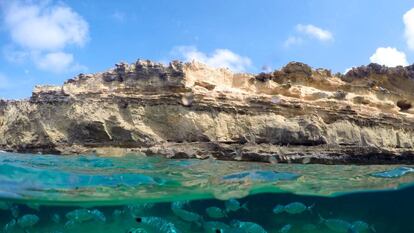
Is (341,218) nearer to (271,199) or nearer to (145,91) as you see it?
(271,199)

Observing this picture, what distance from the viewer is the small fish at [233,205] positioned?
67.8ft

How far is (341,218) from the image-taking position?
21.5 metres

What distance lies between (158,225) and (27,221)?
16.2ft

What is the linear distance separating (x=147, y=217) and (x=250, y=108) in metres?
7.23

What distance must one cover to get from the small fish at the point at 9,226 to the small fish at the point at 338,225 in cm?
1212

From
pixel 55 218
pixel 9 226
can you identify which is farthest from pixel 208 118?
pixel 9 226

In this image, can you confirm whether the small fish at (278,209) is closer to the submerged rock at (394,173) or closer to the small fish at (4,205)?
the submerged rock at (394,173)

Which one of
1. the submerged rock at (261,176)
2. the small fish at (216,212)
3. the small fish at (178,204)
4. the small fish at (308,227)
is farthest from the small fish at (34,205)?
the small fish at (308,227)

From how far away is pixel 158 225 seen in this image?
20484 mm

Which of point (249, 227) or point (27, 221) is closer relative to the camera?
point (249, 227)

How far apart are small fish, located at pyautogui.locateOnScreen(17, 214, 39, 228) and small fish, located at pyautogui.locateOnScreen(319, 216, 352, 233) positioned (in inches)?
443

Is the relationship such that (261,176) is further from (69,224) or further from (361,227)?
(69,224)

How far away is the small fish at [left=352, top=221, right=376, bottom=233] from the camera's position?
2068cm

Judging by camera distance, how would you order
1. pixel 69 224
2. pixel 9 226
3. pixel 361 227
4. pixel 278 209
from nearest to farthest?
pixel 9 226, pixel 361 227, pixel 69 224, pixel 278 209
